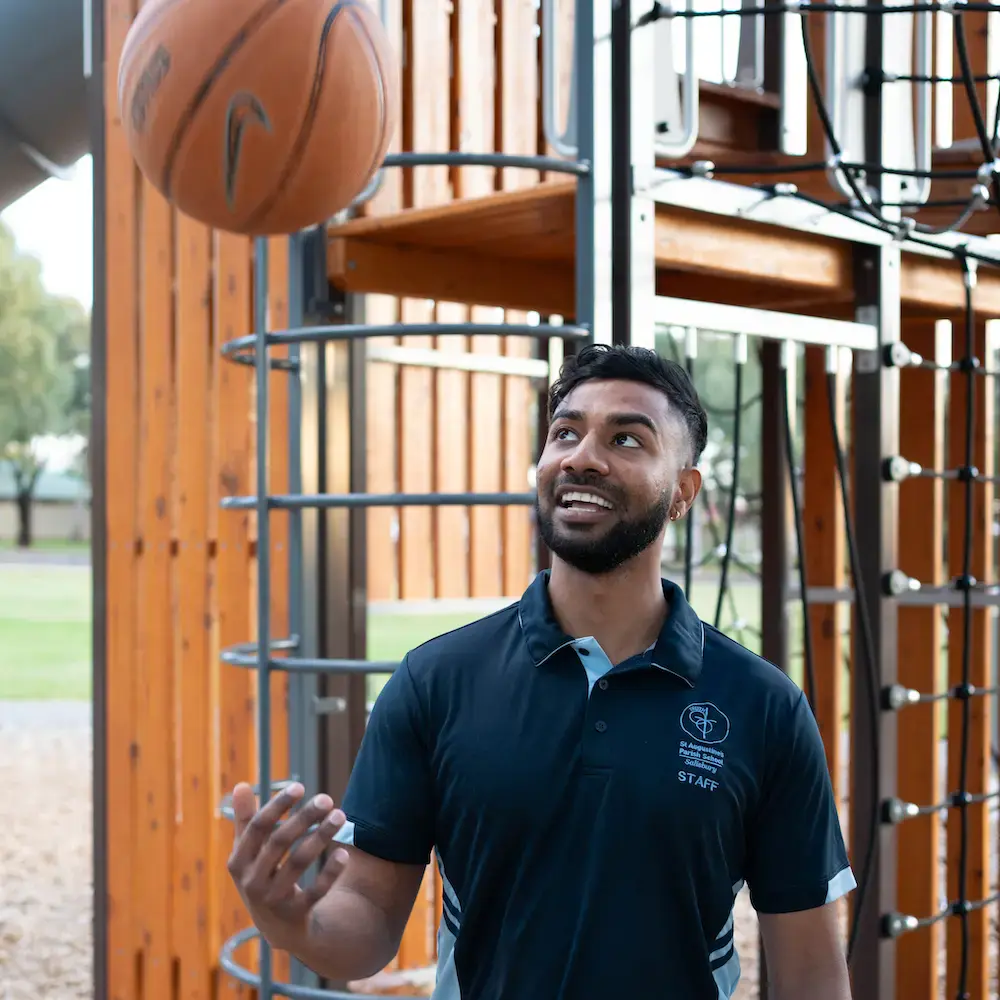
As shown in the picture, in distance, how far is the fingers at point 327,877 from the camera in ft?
5.77

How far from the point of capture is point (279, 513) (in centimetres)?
480

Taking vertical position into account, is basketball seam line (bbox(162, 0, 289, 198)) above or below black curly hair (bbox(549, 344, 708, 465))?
above

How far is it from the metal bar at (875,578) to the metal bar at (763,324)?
10cm

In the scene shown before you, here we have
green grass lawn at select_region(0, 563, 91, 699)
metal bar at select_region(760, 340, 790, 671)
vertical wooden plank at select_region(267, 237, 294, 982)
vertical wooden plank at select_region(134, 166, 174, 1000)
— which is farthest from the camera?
green grass lawn at select_region(0, 563, 91, 699)

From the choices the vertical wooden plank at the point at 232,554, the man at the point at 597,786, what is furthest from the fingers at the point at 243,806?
the vertical wooden plank at the point at 232,554

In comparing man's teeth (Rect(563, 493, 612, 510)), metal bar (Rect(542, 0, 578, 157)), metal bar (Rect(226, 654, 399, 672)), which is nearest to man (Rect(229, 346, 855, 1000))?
man's teeth (Rect(563, 493, 612, 510))

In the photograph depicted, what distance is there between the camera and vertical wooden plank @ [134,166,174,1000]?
4.99 m

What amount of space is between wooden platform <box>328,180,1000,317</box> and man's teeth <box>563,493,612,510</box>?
5.50ft

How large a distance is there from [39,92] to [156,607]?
2325 mm

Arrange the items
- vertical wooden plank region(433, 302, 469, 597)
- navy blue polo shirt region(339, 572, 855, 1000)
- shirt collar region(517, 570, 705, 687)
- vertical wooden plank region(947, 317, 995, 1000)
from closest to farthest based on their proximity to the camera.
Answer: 1. navy blue polo shirt region(339, 572, 855, 1000)
2. shirt collar region(517, 570, 705, 687)
3. vertical wooden plank region(947, 317, 995, 1000)
4. vertical wooden plank region(433, 302, 469, 597)

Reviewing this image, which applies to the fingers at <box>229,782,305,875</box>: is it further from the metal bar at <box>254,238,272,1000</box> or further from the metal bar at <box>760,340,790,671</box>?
the metal bar at <box>760,340,790,671</box>

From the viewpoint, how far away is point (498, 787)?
192 centimetres

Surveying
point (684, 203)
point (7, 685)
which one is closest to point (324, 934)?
point (684, 203)

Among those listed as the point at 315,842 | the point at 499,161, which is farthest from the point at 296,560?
the point at 315,842
